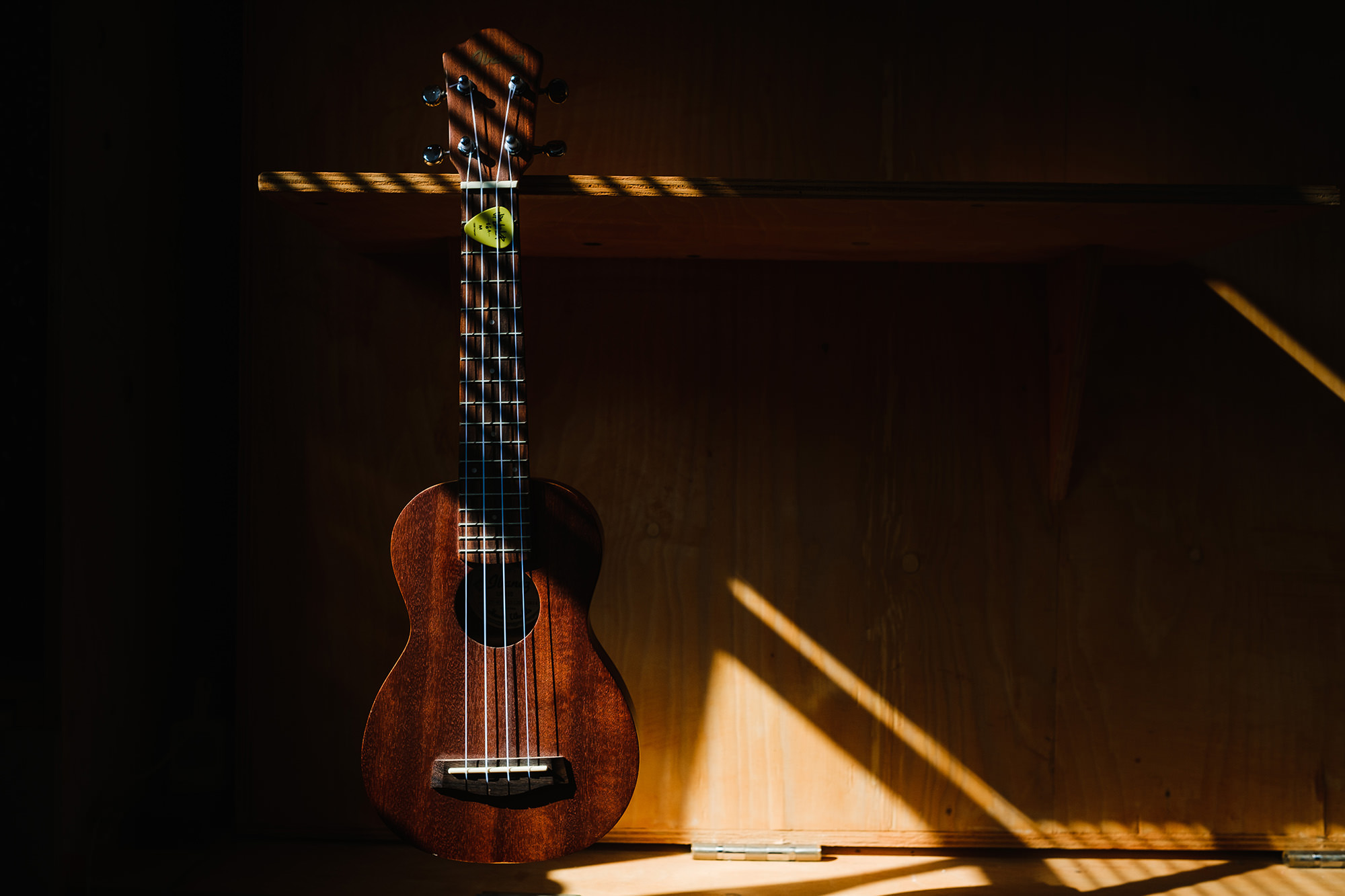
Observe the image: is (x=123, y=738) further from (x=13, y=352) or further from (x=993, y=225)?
(x=993, y=225)

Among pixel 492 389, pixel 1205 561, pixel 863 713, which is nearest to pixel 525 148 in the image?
pixel 492 389

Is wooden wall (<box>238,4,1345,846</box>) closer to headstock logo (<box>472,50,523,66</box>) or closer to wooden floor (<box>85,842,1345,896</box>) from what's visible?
wooden floor (<box>85,842,1345,896</box>)

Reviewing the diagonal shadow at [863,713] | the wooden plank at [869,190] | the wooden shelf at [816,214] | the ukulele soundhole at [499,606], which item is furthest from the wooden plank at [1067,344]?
the ukulele soundhole at [499,606]

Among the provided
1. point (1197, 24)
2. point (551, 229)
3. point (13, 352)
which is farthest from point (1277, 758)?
point (13, 352)

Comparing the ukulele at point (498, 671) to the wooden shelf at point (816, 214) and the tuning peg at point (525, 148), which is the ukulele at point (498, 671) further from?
the wooden shelf at point (816, 214)

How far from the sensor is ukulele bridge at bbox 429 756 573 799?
1.22 m

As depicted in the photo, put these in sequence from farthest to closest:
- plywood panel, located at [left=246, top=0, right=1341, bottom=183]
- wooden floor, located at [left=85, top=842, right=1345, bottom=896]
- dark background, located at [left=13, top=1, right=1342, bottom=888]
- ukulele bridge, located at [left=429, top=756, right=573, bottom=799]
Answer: plywood panel, located at [left=246, top=0, right=1341, bottom=183], wooden floor, located at [left=85, top=842, right=1345, bottom=896], dark background, located at [left=13, top=1, right=1342, bottom=888], ukulele bridge, located at [left=429, top=756, right=573, bottom=799]

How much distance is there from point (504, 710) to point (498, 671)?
0.06 metres

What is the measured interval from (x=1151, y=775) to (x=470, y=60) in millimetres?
1782

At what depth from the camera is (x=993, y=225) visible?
1370 mm

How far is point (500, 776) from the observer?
48.2 inches

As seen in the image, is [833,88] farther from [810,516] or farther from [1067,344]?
[810,516]

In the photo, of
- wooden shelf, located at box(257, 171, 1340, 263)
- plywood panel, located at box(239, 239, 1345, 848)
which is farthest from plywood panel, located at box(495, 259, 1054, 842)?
wooden shelf, located at box(257, 171, 1340, 263)

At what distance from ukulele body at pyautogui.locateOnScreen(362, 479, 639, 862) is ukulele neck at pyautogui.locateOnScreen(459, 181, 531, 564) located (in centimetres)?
2
